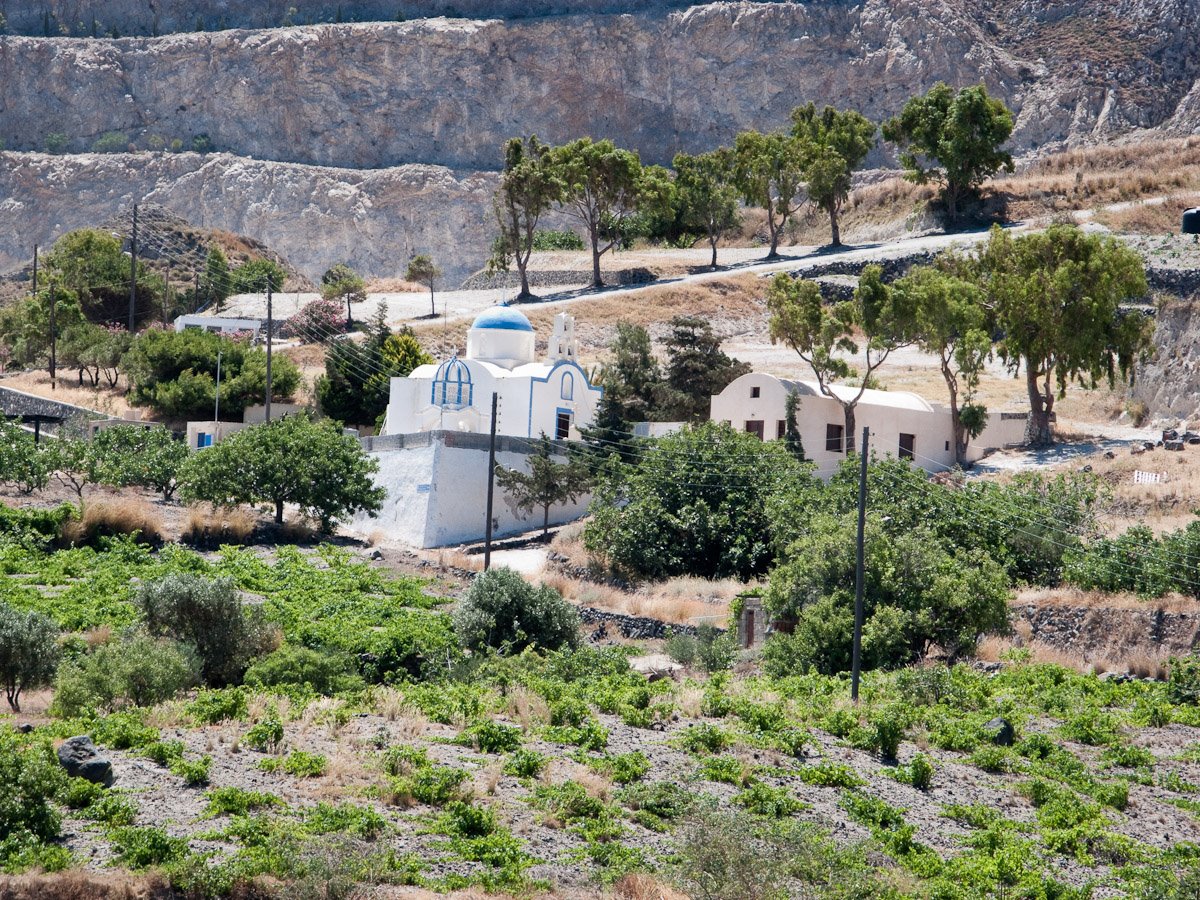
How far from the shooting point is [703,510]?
1665 inches

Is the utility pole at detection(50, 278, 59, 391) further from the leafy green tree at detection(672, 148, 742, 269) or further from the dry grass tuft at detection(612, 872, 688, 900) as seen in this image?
the dry grass tuft at detection(612, 872, 688, 900)

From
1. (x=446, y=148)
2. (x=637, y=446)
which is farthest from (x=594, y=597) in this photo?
(x=446, y=148)

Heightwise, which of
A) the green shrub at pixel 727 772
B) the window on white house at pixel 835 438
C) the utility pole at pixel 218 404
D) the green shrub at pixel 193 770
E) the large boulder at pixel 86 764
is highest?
the utility pole at pixel 218 404

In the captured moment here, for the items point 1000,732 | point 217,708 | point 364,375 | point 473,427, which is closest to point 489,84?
point 364,375

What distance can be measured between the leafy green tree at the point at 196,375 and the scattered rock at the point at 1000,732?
40.7 meters

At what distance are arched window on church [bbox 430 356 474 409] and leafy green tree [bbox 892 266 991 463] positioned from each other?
1468 centimetres

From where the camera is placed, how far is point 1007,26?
384ft

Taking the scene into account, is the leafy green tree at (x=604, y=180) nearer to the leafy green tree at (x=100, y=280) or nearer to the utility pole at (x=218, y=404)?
the utility pole at (x=218, y=404)

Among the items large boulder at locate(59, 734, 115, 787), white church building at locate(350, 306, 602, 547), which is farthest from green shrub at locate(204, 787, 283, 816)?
white church building at locate(350, 306, 602, 547)

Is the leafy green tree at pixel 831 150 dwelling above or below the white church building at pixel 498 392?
above

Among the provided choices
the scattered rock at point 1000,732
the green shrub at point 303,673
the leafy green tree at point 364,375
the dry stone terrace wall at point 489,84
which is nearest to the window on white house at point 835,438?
the leafy green tree at point 364,375

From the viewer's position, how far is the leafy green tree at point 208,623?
28188mm

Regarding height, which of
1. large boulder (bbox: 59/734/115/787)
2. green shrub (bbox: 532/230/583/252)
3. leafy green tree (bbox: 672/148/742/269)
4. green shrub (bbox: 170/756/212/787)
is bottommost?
green shrub (bbox: 170/756/212/787)

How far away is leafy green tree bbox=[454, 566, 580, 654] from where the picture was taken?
104 ft
